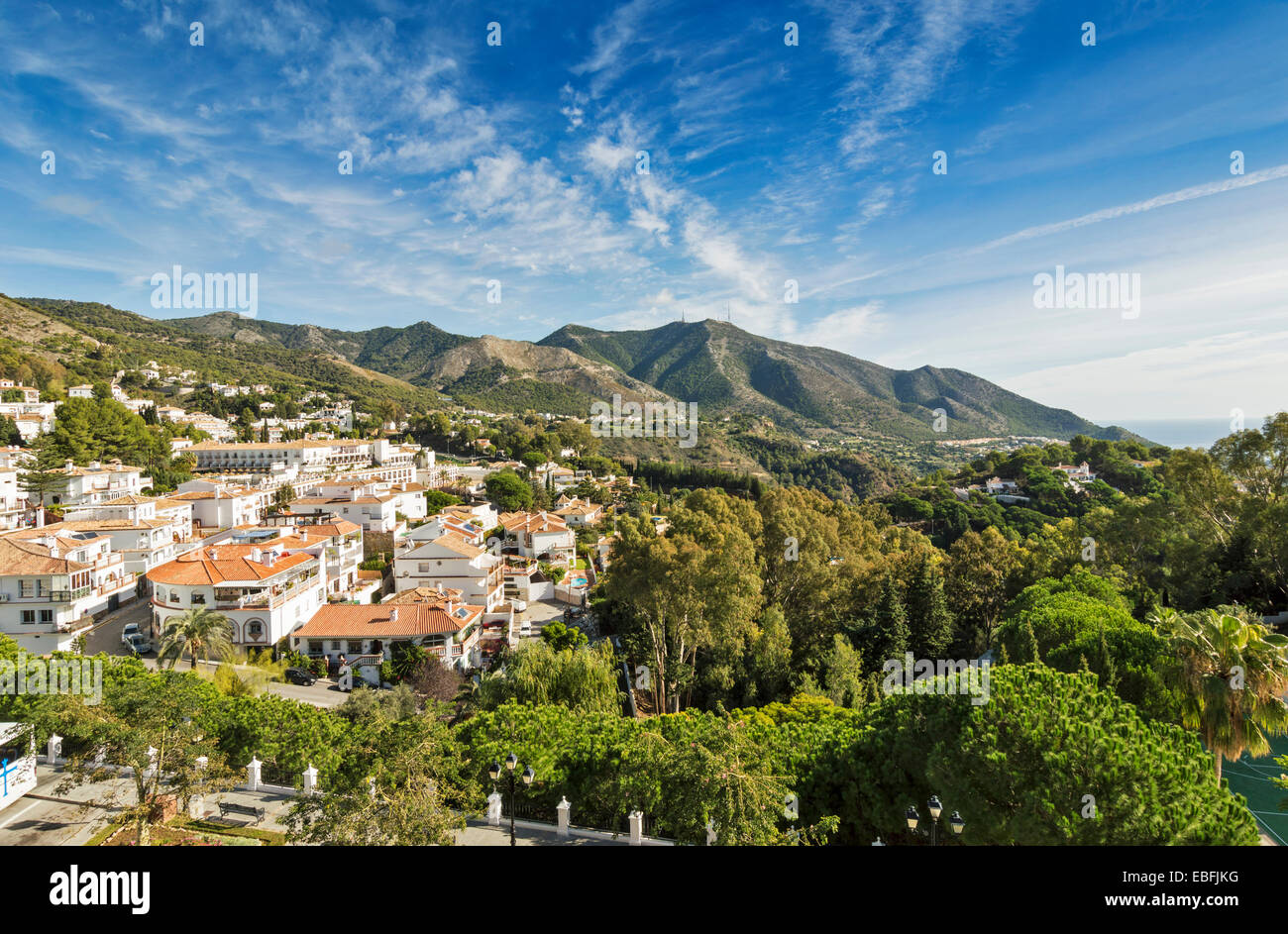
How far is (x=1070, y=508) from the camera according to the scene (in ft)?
178

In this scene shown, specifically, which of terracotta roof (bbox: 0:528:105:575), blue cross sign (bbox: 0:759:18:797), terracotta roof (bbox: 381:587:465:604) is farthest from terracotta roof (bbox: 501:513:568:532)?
blue cross sign (bbox: 0:759:18:797)

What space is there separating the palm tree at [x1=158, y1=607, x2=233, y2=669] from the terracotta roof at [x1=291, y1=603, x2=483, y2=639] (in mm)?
2844

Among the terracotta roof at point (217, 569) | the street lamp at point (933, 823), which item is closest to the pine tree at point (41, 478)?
the terracotta roof at point (217, 569)

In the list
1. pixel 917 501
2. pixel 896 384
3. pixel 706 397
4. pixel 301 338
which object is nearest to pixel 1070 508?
pixel 917 501

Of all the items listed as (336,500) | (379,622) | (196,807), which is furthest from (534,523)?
(196,807)

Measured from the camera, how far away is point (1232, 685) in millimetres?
8805

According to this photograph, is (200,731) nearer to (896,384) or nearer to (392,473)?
(392,473)

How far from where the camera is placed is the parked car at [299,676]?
69.9 ft

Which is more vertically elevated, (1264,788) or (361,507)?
(361,507)

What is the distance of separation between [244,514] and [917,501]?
52.7m

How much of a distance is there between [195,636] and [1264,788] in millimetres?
27242

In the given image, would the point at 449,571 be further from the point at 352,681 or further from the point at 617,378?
the point at 617,378

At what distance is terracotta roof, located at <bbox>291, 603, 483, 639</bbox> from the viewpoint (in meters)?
22.4
